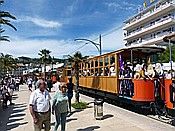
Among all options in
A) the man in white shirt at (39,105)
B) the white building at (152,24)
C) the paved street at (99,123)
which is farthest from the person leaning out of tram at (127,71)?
the white building at (152,24)

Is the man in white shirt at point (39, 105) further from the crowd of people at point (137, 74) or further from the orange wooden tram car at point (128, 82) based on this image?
the crowd of people at point (137, 74)

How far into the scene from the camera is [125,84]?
34.0ft

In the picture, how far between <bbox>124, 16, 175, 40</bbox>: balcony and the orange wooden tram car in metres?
30.4

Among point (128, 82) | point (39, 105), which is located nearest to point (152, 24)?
point (128, 82)

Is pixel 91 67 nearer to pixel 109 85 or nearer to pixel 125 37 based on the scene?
pixel 109 85

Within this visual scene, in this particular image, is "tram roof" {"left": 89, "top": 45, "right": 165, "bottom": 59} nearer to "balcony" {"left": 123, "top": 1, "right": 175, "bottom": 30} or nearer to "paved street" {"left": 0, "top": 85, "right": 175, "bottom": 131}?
"paved street" {"left": 0, "top": 85, "right": 175, "bottom": 131}

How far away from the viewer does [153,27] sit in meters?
46.8

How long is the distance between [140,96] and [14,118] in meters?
5.36

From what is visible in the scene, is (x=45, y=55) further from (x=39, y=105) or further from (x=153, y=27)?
(x=39, y=105)

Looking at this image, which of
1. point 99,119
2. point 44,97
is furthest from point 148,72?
point 44,97

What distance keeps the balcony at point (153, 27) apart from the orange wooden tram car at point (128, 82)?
3042cm

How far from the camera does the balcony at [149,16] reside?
4286 cm

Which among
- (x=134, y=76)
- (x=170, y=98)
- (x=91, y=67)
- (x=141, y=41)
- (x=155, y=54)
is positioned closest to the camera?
(x=170, y=98)

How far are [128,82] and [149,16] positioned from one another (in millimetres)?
41713
